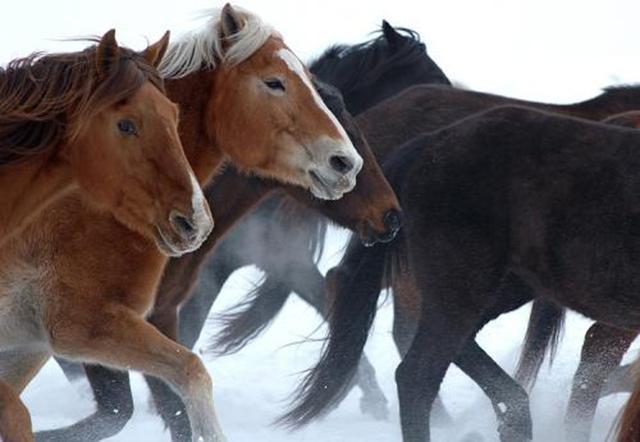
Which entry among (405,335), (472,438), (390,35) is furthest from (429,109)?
(472,438)

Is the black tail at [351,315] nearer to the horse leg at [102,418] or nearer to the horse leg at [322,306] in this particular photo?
the horse leg at [102,418]

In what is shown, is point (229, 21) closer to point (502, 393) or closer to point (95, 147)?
point (95, 147)

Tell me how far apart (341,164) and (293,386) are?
2.69 m

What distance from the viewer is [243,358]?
9211 millimetres

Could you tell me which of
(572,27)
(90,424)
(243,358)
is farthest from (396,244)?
(572,27)

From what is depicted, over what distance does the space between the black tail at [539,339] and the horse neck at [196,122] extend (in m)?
2.07

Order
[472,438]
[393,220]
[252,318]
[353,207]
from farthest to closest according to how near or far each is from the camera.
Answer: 1. [252,318]
2. [472,438]
3. [353,207]
4. [393,220]

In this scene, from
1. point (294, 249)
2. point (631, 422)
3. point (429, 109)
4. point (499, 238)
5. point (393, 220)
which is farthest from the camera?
point (294, 249)

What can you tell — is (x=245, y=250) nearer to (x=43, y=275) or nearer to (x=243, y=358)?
(x=243, y=358)

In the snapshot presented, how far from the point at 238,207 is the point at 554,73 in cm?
1938

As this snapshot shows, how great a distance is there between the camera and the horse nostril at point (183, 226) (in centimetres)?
492

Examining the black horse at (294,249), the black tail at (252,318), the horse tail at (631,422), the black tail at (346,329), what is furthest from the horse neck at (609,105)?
the horse tail at (631,422)

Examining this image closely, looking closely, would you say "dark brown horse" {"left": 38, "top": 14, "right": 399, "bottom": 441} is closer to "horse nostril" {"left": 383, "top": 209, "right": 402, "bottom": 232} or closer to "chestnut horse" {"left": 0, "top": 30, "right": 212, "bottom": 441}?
"horse nostril" {"left": 383, "top": 209, "right": 402, "bottom": 232}

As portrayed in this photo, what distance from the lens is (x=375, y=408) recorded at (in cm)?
806
